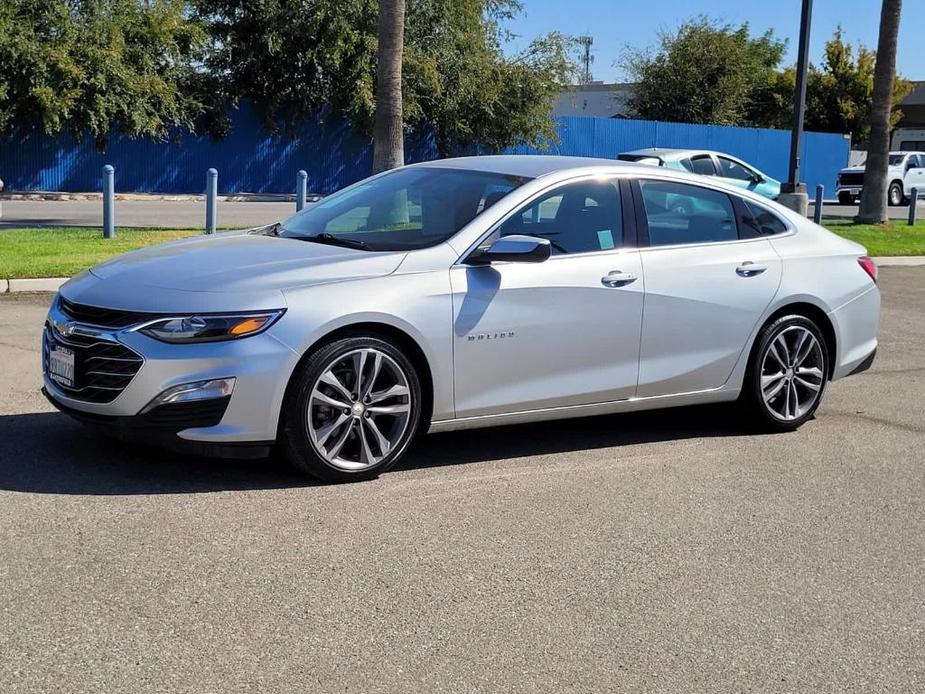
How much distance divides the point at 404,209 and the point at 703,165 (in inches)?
702

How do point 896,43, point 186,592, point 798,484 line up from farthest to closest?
1. point 896,43
2. point 798,484
3. point 186,592

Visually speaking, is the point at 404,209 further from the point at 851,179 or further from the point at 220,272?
the point at 851,179

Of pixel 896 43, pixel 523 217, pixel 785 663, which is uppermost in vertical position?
pixel 896 43

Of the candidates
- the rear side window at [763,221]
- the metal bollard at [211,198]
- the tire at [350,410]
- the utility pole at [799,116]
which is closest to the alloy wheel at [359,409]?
the tire at [350,410]

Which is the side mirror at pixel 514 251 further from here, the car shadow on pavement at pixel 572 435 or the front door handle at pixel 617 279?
the car shadow on pavement at pixel 572 435

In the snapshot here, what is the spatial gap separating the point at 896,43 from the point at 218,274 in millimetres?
21472

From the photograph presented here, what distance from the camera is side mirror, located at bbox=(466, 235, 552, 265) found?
20.0 ft

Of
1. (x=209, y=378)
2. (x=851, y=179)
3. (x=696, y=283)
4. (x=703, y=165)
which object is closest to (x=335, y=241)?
(x=209, y=378)

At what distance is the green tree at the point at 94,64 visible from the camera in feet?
91.6

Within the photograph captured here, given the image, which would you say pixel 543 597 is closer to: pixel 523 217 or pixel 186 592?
pixel 186 592

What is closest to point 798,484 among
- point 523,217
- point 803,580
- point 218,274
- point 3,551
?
point 803,580

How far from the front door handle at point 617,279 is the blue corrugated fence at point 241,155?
Result: 26.3m

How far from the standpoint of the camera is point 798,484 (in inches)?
249

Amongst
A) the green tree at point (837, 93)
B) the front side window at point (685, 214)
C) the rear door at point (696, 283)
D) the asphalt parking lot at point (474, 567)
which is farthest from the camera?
the green tree at point (837, 93)
